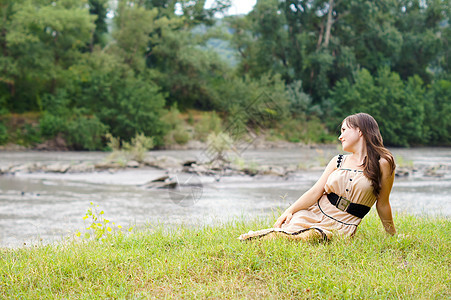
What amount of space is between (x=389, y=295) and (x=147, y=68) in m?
49.3

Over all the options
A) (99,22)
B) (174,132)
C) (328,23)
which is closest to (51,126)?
(174,132)

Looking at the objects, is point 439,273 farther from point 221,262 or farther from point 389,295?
point 221,262

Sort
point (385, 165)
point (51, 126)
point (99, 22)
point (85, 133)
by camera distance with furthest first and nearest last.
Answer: point (99, 22) → point (51, 126) → point (85, 133) → point (385, 165)

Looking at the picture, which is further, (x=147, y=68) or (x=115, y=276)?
(x=147, y=68)

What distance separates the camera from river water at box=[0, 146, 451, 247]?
9930 mm

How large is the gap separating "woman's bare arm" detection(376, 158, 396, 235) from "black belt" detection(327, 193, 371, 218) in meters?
0.15

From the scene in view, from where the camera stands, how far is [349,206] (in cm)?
477

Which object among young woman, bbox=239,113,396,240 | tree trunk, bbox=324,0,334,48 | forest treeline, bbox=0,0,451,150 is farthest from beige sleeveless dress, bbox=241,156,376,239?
tree trunk, bbox=324,0,334,48

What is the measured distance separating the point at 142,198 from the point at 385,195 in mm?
11228

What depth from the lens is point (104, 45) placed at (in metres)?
55.2

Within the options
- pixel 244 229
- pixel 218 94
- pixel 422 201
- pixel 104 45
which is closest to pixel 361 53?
pixel 218 94

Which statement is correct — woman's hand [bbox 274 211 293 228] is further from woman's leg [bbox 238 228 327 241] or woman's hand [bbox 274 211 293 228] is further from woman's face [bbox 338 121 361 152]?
woman's face [bbox 338 121 361 152]

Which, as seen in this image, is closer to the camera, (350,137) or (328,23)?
(350,137)

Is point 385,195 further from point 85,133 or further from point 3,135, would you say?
point 3,135
